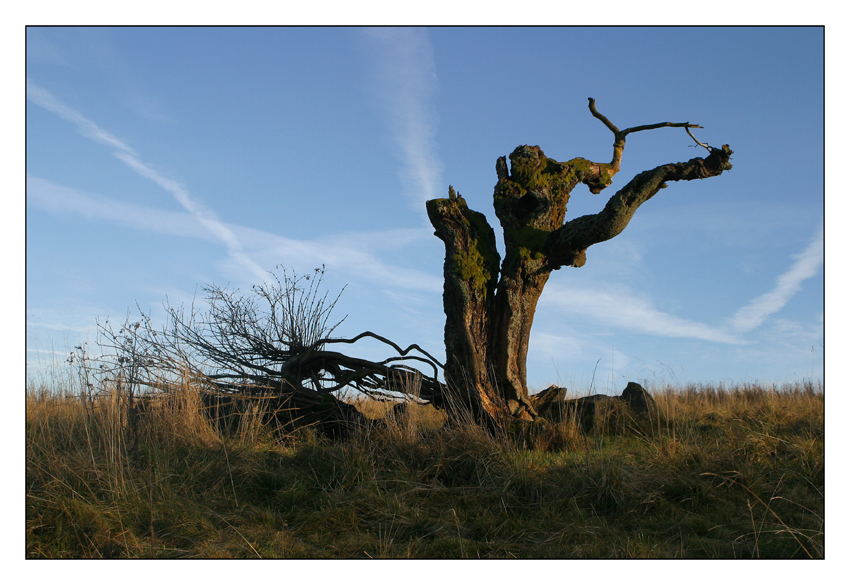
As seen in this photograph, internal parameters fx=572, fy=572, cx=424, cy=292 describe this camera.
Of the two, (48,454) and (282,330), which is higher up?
(282,330)

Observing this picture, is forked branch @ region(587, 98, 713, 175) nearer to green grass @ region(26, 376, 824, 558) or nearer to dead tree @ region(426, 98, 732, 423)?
dead tree @ region(426, 98, 732, 423)

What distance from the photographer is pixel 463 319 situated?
7465mm

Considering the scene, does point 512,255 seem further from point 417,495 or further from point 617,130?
point 417,495

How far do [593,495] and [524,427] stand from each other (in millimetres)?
2067

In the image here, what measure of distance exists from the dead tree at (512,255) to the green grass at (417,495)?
2.68 ft

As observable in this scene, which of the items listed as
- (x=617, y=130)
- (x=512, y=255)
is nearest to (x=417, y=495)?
(x=512, y=255)

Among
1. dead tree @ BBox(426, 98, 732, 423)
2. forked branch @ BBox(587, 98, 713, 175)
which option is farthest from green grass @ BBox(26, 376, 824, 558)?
forked branch @ BBox(587, 98, 713, 175)

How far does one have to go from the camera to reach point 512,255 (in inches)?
303

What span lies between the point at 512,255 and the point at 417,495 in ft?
11.4

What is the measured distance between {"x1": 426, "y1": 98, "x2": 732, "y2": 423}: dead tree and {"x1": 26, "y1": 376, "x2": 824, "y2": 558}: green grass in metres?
0.82

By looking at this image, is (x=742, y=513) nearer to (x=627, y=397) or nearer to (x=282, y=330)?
(x=627, y=397)

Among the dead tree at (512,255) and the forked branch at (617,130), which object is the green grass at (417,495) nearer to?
the dead tree at (512,255)

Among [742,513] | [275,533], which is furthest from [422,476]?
[742,513]

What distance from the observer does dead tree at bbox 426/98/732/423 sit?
7328 mm
